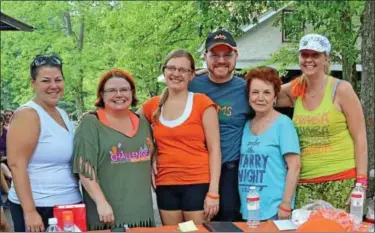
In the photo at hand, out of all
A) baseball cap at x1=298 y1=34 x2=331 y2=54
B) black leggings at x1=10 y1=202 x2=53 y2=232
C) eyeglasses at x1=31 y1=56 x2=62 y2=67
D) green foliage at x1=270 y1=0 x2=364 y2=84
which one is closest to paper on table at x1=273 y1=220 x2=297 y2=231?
baseball cap at x1=298 y1=34 x2=331 y2=54

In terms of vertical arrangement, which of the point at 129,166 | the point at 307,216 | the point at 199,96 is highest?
the point at 199,96

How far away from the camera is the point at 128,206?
3639 millimetres

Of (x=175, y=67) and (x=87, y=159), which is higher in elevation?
(x=175, y=67)

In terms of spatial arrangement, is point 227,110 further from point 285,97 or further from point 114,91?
point 114,91

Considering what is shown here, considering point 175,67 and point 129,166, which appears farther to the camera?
point 175,67

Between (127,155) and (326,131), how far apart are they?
4.74 feet

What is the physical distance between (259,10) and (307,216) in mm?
6809

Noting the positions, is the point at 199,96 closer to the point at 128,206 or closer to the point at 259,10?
the point at 128,206

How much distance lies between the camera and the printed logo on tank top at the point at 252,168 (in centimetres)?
376

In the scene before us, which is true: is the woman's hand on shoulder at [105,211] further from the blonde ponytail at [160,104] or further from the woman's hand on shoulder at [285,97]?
the woman's hand on shoulder at [285,97]

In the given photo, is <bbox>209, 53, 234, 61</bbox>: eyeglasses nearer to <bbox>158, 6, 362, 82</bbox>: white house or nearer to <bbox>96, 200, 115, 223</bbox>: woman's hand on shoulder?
<bbox>96, 200, 115, 223</bbox>: woman's hand on shoulder

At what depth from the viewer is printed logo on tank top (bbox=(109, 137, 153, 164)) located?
3.56 m

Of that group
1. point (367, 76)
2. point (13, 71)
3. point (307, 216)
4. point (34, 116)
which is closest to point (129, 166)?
point (34, 116)

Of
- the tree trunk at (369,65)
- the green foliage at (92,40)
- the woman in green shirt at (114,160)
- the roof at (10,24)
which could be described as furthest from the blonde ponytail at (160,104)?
the green foliage at (92,40)
